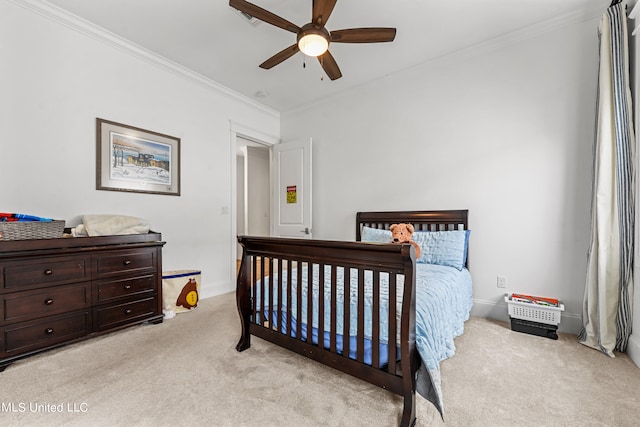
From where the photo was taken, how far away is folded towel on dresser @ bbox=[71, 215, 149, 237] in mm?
2348

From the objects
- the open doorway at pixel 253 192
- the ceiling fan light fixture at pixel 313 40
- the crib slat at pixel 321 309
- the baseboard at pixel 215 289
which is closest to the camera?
the crib slat at pixel 321 309

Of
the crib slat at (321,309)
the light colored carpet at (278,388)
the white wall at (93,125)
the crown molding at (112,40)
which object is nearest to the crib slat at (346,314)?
the crib slat at (321,309)

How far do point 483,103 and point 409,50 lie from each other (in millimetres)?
953

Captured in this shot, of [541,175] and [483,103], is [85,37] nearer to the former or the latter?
[483,103]

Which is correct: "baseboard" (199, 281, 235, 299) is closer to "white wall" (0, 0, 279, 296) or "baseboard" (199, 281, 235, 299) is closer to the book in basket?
"white wall" (0, 0, 279, 296)

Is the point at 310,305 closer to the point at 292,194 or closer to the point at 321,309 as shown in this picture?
the point at 321,309

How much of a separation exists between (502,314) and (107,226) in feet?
12.4

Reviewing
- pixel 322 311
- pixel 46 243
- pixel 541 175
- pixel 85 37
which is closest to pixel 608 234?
pixel 541 175

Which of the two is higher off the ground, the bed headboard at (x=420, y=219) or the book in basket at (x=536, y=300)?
the bed headboard at (x=420, y=219)

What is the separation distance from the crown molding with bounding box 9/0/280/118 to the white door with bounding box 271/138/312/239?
45.5 inches

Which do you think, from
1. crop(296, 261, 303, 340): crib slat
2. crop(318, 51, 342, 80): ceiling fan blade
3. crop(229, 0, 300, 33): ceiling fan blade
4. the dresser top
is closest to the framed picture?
the dresser top

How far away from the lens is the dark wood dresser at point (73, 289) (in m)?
1.90

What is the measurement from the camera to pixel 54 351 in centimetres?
209

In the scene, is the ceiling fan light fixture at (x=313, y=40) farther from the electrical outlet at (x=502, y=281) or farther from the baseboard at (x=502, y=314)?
the baseboard at (x=502, y=314)
